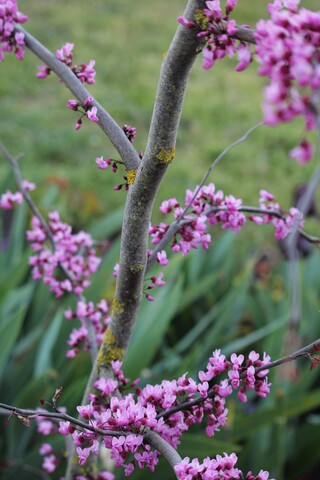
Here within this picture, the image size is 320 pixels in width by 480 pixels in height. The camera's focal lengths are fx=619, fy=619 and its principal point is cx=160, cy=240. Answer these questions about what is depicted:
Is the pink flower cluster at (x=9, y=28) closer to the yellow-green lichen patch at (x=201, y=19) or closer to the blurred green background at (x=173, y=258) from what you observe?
the yellow-green lichen patch at (x=201, y=19)

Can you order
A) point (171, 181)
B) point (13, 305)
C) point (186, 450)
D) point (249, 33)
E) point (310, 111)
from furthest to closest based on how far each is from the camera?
point (171, 181)
point (13, 305)
point (186, 450)
point (249, 33)
point (310, 111)

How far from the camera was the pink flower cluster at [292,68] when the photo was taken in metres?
0.64

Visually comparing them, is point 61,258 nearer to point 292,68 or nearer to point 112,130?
point 112,130

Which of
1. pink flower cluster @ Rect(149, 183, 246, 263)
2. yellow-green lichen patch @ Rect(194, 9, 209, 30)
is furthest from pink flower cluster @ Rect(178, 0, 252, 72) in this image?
pink flower cluster @ Rect(149, 183, 246, 263)

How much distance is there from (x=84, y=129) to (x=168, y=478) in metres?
4.67

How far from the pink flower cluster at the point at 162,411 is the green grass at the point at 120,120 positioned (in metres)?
2.39

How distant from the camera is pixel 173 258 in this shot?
263cm

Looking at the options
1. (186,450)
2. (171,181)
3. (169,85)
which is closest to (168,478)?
(186,450)

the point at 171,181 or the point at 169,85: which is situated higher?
the point at 171,181

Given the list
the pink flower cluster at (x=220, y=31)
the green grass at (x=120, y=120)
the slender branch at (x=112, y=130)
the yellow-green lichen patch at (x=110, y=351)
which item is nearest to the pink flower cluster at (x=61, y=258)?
the yellow-green lichen patch at (x=110, y=351)

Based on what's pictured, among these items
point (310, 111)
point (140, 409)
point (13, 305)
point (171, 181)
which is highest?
point (171, 181)

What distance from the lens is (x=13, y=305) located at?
7.65ft

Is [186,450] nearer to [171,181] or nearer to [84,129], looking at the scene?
[171,181]

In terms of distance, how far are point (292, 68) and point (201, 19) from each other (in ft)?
1.13
